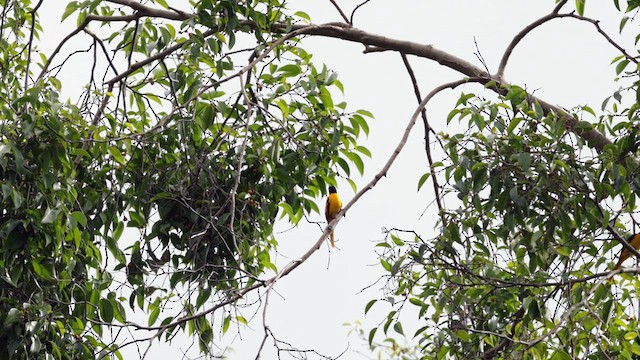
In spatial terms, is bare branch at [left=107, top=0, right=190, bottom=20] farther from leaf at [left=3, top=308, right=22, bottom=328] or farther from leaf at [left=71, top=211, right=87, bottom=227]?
leaf at [left=3, top=308, right=22, bottom=328]

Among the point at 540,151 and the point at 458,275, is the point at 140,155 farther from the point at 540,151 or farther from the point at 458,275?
the point at 540,151

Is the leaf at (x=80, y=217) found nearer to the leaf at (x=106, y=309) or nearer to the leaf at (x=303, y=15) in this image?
the leaf at (x=106, y=309)

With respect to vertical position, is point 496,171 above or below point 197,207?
below

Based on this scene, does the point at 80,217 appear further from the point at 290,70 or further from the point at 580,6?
the point at 580,6

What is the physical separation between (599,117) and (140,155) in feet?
5.43

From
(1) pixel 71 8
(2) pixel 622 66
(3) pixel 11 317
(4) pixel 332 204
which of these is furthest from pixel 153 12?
(4) pixel 332 204

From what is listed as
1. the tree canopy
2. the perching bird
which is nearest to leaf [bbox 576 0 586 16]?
the tree canopy

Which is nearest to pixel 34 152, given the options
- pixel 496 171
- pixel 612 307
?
pixel 496 171

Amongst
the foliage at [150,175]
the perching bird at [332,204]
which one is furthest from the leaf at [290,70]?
the perching bird at [332,204]

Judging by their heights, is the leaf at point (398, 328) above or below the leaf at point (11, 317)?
below

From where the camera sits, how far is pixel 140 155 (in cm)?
373

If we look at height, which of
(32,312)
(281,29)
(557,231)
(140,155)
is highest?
(281,29)

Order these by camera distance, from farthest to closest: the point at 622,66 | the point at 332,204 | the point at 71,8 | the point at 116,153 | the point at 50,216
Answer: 1. the point at 332,204
2. the point at 71,8
3. the point at 116,153
4. the point at 622,66
5. the point at 50,216

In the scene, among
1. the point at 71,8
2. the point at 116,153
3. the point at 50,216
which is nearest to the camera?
the point at 50,216
